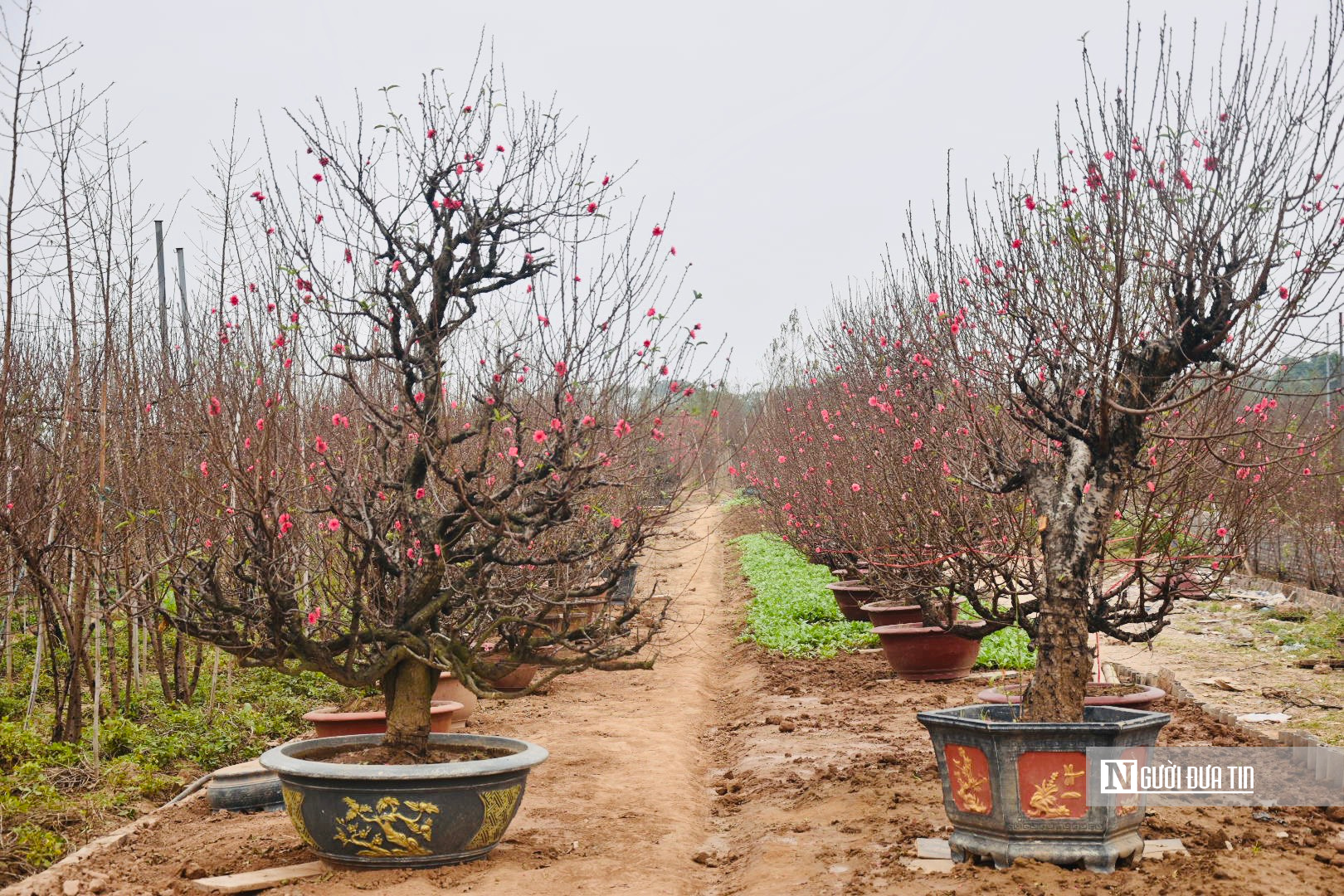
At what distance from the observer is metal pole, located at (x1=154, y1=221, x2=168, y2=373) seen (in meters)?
9.11

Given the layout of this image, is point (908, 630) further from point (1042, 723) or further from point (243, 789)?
point (243, 789)

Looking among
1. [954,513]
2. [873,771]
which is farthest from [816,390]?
[873,771]

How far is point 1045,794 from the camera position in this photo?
15.9 ft

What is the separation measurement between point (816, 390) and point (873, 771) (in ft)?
31.2

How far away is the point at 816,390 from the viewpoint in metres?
16.2

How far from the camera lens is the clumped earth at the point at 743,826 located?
15.8ft

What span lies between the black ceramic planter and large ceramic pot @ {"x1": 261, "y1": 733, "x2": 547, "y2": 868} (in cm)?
196

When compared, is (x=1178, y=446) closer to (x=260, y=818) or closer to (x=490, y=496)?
(x=490, y=496)

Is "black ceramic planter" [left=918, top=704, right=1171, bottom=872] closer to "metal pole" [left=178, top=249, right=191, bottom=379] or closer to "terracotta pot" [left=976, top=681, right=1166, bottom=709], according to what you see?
"terracotta pot" [left=976, top=681, right=1166, bottom=709]

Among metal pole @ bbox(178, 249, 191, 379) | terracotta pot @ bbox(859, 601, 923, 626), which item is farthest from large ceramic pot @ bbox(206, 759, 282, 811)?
terracotta pot @ bbox(859, 601, 923, 626)

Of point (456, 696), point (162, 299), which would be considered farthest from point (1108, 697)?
point (162, 299)

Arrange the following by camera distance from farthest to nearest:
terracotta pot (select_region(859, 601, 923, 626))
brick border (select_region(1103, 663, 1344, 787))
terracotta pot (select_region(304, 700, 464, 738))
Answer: terracotta pot (select_region(859, 601, 923, 626))
terracotta pot (select_region(304, 700, 464, 738))
brick border (select_region(1103, 663, 1344, 787))

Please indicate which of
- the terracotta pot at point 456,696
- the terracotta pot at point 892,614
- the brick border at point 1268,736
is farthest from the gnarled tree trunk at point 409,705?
the terracotta pot at point 892,614

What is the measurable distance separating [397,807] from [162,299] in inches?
257
